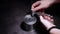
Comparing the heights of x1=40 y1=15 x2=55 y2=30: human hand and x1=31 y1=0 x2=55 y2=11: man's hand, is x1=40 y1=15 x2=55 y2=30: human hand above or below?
below

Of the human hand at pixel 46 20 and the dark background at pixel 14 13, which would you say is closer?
the human hand at pixel 46 20

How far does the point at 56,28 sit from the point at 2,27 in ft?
1.17

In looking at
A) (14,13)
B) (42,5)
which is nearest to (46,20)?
(42,5)

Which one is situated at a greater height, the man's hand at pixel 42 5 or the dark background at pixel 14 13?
the man's hand at pixel 42 5

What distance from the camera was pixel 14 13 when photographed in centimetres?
93

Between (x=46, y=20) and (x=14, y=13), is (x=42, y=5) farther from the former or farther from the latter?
(x=14, y=13)

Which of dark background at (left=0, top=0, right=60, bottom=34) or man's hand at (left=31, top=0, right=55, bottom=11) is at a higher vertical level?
man's hand at (left=31, top=0, right=55, bottom=11)

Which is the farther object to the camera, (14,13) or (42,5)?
(14,13)

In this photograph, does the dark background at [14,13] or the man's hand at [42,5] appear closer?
the man's hand at [42,5]

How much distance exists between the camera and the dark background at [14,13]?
85cm

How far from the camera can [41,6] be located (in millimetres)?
751

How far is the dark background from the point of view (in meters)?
0.85

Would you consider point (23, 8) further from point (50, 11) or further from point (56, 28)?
point (56, 28)

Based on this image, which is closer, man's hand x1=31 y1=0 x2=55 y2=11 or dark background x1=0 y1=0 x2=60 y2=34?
man's hand x1=31 y1=0 x2=55 y2=11
